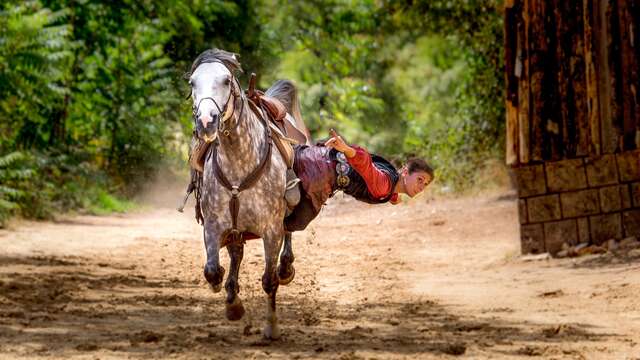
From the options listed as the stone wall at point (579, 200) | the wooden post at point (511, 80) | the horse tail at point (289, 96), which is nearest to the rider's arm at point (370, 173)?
the horse tail at point (289, 96)

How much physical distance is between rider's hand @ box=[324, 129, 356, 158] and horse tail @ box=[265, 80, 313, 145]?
148cm

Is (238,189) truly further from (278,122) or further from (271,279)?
(278,122)

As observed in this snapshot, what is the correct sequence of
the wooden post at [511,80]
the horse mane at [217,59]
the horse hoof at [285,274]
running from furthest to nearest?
the wooden post at [511,80], the horse hoof at [285,274], the horse mane at [217,59]

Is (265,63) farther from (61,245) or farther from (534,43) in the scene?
(534,43)

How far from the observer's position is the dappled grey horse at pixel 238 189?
8859 millimetres

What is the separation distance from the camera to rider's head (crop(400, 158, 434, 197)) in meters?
10.2

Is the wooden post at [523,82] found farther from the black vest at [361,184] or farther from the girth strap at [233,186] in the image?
the girth strap at [233,186]

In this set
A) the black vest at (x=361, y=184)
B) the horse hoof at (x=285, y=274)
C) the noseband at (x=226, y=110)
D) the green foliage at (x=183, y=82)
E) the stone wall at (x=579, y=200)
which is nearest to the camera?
the noseband at (x=226, y=110)

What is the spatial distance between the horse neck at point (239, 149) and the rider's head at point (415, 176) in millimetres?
1590

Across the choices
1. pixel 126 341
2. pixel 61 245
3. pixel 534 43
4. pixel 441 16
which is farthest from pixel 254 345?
pixel 441 16

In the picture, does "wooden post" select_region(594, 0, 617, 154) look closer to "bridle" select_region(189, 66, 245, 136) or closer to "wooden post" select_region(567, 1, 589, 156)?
"wooden post" select_region(567, 1, 589, 156)

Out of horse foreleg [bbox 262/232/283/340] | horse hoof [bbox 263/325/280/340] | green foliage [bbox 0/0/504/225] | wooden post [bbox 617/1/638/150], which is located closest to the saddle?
horse foreleg [bbox 262/232/283/340]

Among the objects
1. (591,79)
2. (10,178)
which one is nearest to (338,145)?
(591,79)

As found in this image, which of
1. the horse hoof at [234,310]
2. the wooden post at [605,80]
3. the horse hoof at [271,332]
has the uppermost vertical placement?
the wooden post at [605,80]
